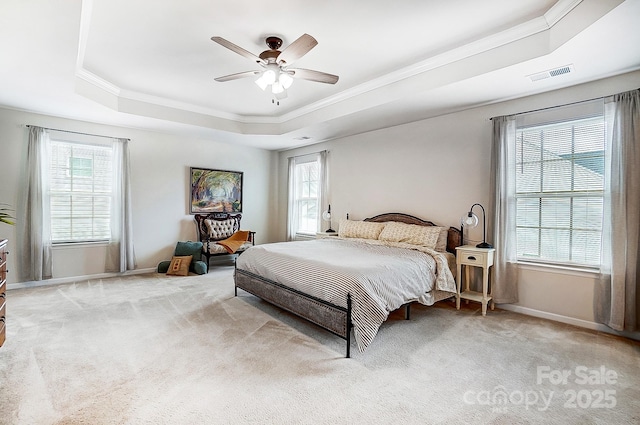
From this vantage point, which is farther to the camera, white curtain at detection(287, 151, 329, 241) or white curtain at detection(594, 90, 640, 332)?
white curtain at detection(287, 151, 329, 241)

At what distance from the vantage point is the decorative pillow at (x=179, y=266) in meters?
5.56

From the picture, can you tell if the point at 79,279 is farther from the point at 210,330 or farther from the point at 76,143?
the point at 210,330

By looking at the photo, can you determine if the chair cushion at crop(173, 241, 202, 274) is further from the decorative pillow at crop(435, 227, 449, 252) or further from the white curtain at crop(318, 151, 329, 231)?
the decorative pillow at crop(435, 227, 449, 252)

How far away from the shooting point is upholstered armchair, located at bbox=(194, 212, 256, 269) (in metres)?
6.06

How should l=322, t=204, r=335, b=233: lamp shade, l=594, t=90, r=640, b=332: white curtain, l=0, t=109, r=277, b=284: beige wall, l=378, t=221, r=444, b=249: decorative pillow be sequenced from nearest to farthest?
l=594, t=90, r=640, b=332: white curtain, l=378, t=221, r=444, b=249: decorative pillow, l=0, t=109, r=277, b=284: beige wall, l=322, t=204, r=335, b=233: lamp shade

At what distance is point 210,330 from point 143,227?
3.50 metres

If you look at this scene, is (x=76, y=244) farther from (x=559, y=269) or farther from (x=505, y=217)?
(x=559, y=269)

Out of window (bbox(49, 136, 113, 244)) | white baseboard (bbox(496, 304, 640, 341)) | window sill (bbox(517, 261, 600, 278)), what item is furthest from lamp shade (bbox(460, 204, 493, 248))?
window (bbox(49, 136, 113, 244))

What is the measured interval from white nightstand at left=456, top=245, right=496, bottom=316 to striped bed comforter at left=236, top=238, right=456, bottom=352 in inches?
12.5

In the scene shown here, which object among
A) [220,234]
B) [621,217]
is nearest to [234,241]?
[220,234]

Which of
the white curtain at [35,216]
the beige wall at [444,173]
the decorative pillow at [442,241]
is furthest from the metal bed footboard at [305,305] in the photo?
the white curtain at [35,216]

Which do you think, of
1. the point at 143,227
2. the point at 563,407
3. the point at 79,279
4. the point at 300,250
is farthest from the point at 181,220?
the point at 563,407

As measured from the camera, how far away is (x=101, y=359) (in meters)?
2.59

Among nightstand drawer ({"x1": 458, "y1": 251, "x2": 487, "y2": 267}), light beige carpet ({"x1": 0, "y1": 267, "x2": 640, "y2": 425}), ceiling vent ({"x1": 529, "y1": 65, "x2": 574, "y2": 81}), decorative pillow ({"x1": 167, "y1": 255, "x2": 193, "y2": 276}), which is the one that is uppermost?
ceiling vent ({"x1": 529, "y1": 65, "x2": 574, "y2": 81})
